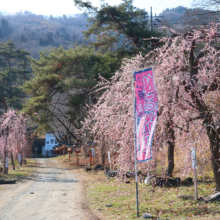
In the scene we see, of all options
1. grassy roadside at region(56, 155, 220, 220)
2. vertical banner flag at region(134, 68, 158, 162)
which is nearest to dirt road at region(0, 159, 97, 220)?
grassy roadside at region(56, 155, 220, 220)

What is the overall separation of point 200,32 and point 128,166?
472cm

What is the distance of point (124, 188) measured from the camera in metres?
12.2

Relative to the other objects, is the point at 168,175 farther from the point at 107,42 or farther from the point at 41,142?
the point at 41,142

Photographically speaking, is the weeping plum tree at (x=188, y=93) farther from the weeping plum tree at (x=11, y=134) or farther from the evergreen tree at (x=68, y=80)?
the weeping plum tree at (x=11, y=134)

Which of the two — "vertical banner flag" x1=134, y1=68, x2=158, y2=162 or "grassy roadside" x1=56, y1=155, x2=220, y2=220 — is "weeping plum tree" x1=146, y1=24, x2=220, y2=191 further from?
"grassy roadside" x1=56, y1=155, x2=220, y2=220

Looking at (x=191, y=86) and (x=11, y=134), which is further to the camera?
(x=11, y=134)

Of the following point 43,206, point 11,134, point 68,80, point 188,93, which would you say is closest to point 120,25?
point 68,80

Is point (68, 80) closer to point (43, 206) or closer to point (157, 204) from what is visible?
point (43, 206)

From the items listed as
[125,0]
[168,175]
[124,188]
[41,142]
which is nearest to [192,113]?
[168,175]

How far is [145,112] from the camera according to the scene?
717 centimetres

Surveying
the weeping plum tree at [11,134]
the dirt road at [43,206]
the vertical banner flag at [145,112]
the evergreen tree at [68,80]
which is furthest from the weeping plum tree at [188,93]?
the weeping plum tree at [11,134]

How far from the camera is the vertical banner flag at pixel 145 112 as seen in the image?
690 cm

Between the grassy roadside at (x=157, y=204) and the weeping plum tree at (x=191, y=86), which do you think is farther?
the weeping plum tree at (x=191, y=86)

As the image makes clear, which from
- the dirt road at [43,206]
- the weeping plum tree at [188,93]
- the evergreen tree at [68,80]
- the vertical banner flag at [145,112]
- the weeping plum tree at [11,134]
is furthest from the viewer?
the weeping plum tree at [11,134]
